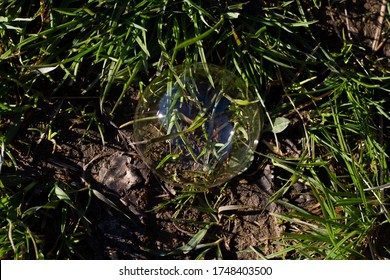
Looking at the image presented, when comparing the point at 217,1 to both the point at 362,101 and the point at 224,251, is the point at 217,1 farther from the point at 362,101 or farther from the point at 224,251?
the point at 224,251

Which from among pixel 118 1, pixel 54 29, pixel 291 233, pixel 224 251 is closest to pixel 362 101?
pixel 291 233

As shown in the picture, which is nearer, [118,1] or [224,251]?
[118,1]

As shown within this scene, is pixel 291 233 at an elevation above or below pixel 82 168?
below

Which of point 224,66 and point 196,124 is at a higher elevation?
point 224,66
